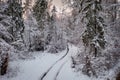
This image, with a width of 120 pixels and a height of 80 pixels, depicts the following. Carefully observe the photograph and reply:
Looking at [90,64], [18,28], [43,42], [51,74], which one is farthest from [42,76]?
[43,42]

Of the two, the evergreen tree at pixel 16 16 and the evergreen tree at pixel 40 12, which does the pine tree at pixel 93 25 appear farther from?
the evergreen tree at pixel 40 12

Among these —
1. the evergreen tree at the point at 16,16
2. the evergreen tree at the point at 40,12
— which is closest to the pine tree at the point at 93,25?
the evergreen tree at the point at 16,16

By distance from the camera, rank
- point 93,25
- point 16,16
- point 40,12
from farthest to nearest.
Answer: point 40,12 → point 16,16 → point 93,25

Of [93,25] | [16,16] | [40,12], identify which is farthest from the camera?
[40,12]

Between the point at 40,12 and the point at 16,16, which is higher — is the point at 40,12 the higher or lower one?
the lower one

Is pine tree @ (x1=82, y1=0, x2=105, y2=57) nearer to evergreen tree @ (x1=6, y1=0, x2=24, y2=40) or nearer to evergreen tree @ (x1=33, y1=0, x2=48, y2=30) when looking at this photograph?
evergreen tree @ (x1=6, y1=0, x2=24, y2=40)

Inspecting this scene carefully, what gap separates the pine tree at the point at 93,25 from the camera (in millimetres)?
22625

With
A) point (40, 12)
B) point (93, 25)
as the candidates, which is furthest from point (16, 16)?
point (40, 12)

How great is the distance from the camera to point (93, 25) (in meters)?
22.8

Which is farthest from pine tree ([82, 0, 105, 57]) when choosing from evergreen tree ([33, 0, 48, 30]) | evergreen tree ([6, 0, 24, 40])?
evergreen tree ([33, 0, 48, 30])

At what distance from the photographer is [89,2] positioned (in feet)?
74.6

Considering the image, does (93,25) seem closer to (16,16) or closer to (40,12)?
(16,16)

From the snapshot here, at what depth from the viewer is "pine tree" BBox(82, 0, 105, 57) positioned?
74.2 ft

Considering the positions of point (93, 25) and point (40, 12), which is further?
point (40, 12)
